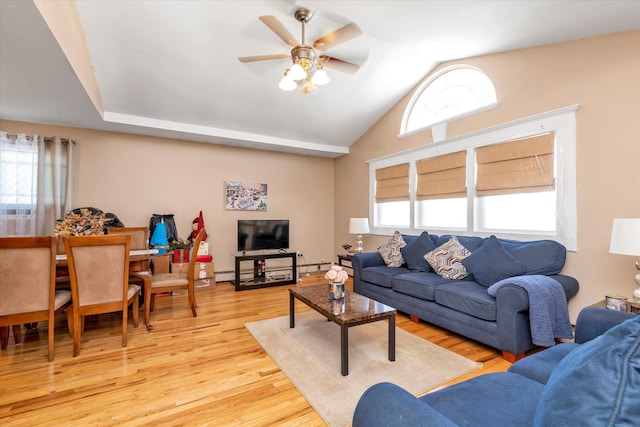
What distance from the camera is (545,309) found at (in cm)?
238

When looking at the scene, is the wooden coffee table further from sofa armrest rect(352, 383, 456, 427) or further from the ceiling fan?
the ceiling fan

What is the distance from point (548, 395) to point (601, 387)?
0.14 metres

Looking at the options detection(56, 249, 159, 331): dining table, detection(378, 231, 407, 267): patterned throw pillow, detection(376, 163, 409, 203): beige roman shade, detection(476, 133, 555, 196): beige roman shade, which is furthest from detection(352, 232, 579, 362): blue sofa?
detection(56, 249, 159, 331): dining table

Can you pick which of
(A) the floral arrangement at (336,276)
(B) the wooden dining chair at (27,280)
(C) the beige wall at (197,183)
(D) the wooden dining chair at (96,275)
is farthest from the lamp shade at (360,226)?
(B) the wooden dining chair at (27,280)

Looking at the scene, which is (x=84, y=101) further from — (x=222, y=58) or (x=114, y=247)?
(x=114, y=247)

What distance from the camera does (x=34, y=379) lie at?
7.23ft

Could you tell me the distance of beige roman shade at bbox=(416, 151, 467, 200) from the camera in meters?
4.02

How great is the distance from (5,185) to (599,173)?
22.9ft

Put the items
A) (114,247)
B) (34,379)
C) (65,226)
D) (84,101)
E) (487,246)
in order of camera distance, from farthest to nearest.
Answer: (84,101), (487,246), (65,226), (114,247), (34,379)

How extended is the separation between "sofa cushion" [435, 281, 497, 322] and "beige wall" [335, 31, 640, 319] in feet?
3.27

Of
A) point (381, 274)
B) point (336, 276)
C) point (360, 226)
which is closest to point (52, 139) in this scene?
point (336, 276)

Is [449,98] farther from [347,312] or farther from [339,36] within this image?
[347,312]

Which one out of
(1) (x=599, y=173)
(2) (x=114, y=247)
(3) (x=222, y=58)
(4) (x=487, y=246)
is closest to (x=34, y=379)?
(2) (x=114, y=247)

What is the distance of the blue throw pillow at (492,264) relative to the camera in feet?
9.47
